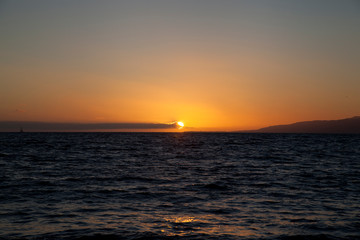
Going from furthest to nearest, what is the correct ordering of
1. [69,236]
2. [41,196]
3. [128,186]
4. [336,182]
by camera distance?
[336,182] → [128,186] → [41,196] → [69,236]

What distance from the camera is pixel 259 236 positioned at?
1051 cm

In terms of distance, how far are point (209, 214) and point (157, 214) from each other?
2220 mm

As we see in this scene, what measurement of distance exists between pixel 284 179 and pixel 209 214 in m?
12.2

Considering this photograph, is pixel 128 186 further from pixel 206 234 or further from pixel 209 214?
pixel 206 234

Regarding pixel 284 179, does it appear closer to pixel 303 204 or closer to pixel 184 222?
pixel 303 204

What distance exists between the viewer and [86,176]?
24.0m

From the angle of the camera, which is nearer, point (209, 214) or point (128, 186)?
Answer: point (209, 214)

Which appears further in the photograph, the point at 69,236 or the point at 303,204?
the point at 303,204

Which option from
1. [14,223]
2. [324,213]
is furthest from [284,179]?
[14,223]

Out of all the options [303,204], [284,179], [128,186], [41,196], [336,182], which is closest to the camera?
[303,204]

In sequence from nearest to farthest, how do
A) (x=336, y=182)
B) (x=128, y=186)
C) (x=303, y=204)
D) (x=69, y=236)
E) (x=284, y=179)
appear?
(x=69, y=236) → (x=303, y=204) → (x=128, y=186) → (x=336, y=182) → (x=284, y=179)

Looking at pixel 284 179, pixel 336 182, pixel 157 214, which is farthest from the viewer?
pixel 284 179

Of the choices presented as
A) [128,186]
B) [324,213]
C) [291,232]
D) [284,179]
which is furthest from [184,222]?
[284,179]

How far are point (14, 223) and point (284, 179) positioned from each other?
Result: 18.4 m
